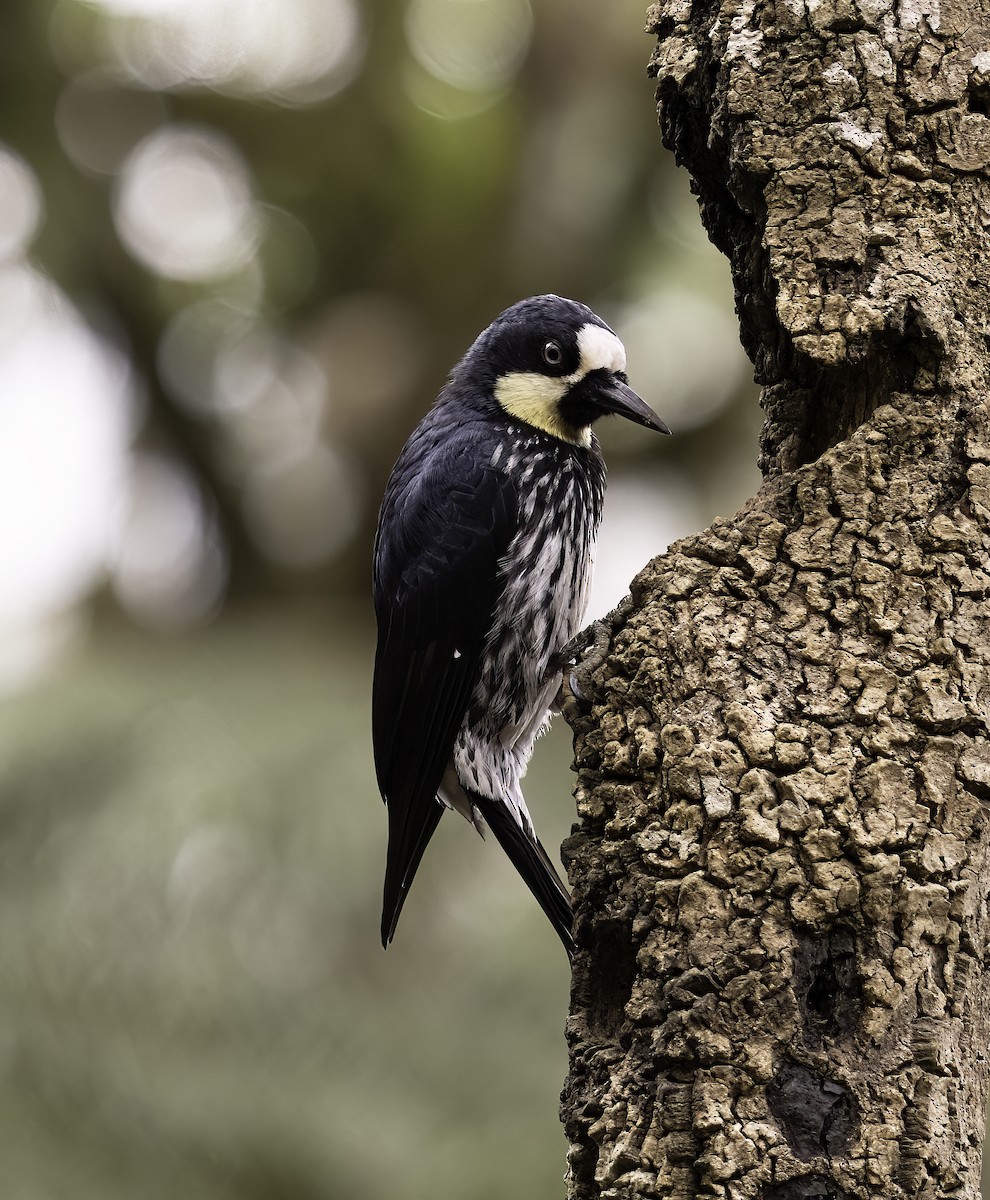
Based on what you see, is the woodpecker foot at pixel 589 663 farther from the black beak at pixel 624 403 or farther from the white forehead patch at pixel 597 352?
→ the white forehead patch at pixel 597 352

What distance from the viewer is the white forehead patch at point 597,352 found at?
10.7 ft

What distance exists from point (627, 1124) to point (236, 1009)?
299 cm

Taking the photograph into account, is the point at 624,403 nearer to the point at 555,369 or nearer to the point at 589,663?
the point at 555,369

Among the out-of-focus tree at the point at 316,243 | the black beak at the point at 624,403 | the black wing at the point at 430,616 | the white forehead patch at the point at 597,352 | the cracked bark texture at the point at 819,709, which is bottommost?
the cracked bark texture at the point at 819,709

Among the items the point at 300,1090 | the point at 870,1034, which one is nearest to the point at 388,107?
the point at 300,1090

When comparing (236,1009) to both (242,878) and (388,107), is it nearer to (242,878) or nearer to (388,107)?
(242,878)

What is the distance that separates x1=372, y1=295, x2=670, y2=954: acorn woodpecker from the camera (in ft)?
9.78

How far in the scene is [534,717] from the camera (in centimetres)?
324

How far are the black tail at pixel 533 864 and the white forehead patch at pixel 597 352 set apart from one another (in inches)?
41.3

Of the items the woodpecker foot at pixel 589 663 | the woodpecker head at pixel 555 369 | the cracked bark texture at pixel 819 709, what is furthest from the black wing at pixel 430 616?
the cracked bark texture at pixel 819 709

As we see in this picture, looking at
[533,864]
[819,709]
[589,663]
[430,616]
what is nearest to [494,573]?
[430,616]

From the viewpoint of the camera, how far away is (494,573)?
311 cm

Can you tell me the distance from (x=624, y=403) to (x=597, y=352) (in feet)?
0.55

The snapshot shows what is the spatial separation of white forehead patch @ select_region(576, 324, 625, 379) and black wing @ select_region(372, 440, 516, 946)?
0.35 m
